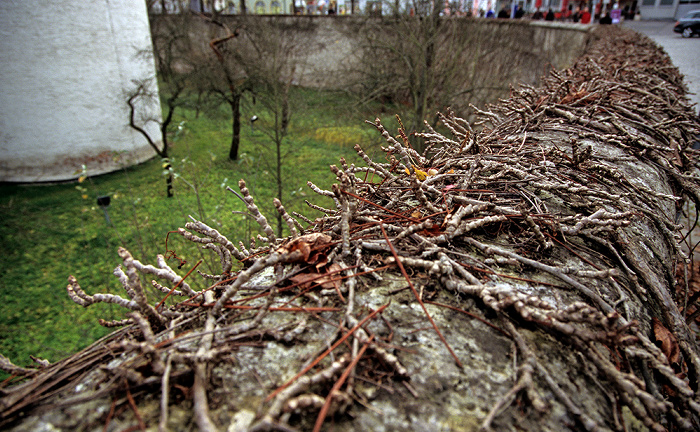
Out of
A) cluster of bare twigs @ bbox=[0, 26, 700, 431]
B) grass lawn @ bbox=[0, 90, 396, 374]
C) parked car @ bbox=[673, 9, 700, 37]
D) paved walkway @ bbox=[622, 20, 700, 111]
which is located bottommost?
grass lawn @ bbox=[0, 90, 396, 374]

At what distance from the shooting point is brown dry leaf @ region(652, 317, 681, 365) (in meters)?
1.39

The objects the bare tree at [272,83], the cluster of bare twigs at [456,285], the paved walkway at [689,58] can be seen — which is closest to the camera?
the cluster of bare twigs at [456,285]

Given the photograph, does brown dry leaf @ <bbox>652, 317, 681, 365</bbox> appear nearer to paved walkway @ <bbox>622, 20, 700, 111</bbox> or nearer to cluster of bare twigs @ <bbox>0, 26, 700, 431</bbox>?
cluster of bare twigs @ <bbox>0, 26, 700, 431</bbox>

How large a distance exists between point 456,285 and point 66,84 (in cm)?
1666

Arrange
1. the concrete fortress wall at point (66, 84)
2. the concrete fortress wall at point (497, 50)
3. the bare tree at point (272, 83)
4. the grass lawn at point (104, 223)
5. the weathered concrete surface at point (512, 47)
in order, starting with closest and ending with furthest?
the grass lawn at point (104, 223) → the bare tree at point (272, 83) → the concrete fortress wall at point (66, 84) → the concrete fortress wall at point (497, 50) → the weathered concrete surface at point (512, 47)

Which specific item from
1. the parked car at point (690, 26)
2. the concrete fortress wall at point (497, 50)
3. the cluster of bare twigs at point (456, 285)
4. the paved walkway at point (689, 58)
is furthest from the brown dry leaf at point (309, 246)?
the parked car at point (690, 26)

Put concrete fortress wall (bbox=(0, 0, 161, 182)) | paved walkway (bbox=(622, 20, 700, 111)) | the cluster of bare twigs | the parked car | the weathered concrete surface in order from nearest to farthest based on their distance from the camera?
the cluster of bare twigs, paved walkway (bbox=(622, 20, 700, 111)), concrete fortress wall (bbox=(0, 0, 161, 182)), the weathered concrete surface, the parked car

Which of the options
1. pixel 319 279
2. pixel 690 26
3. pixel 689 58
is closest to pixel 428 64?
pixel 689 58

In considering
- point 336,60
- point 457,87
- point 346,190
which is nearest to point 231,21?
point 336,60

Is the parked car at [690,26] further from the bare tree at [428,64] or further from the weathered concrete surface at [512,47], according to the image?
the bare tree at [428,64]

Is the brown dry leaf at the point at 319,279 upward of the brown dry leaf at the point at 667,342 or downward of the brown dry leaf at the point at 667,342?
upward

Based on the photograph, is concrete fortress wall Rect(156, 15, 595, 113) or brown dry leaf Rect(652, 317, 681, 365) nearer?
brown dry leaf Rect(652, 317, 681, 365)

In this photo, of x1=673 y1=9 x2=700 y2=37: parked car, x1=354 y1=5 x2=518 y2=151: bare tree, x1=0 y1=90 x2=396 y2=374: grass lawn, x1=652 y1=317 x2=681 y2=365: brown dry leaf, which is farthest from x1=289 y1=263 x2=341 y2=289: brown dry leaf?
x1=673 y1=9 x2=700 y2=37: parked car

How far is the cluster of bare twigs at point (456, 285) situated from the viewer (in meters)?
1.06
